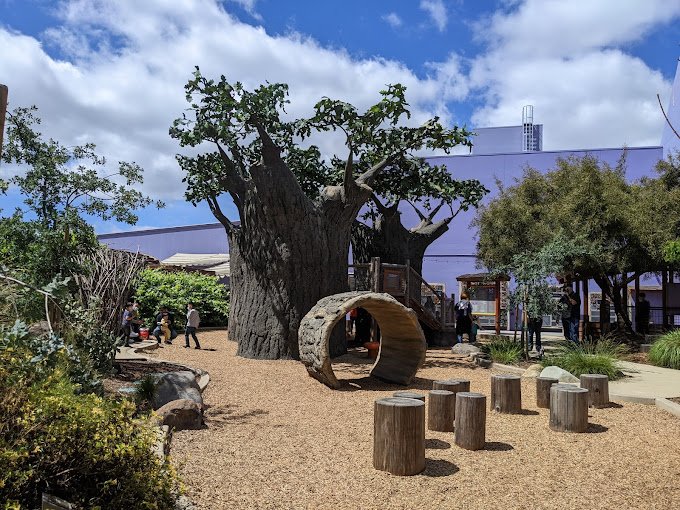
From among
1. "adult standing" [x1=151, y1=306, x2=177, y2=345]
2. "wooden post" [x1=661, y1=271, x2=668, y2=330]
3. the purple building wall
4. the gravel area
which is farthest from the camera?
the purple building wall

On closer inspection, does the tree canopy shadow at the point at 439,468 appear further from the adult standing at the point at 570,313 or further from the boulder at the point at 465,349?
the boulder at the point at 465,349

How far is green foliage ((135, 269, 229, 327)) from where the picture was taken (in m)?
20.1

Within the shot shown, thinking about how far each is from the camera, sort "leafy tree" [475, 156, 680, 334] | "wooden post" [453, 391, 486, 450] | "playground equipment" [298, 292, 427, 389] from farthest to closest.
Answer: "leafy tree" [475, 156, 680, 334] → "playground equipment" [298, 292, 427, 389] → "wooden post" [453, 391, 486, 450]

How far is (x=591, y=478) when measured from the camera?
526 cm

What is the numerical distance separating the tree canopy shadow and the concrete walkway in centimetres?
457

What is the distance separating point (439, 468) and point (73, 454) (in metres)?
3.34

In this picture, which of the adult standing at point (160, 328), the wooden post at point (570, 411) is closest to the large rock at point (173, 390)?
the wooden post at point (570, 411)

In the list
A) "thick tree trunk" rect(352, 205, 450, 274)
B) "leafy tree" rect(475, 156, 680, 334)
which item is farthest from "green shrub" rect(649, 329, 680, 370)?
"thick tree trunk" rect(352, 205, 450, 274)

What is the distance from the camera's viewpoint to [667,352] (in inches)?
514

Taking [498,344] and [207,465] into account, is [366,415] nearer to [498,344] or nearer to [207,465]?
[207,465]

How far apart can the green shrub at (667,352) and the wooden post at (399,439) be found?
9726mm

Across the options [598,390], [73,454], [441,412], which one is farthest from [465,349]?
[73,454]

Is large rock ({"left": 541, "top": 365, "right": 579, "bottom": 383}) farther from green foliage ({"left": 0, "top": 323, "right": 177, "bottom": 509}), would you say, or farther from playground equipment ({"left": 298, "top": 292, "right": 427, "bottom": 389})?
green foliage ({"left": 0, "top": 323, "right": 177, "bottom": 509})

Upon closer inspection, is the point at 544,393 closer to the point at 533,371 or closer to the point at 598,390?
the point at 598,390
